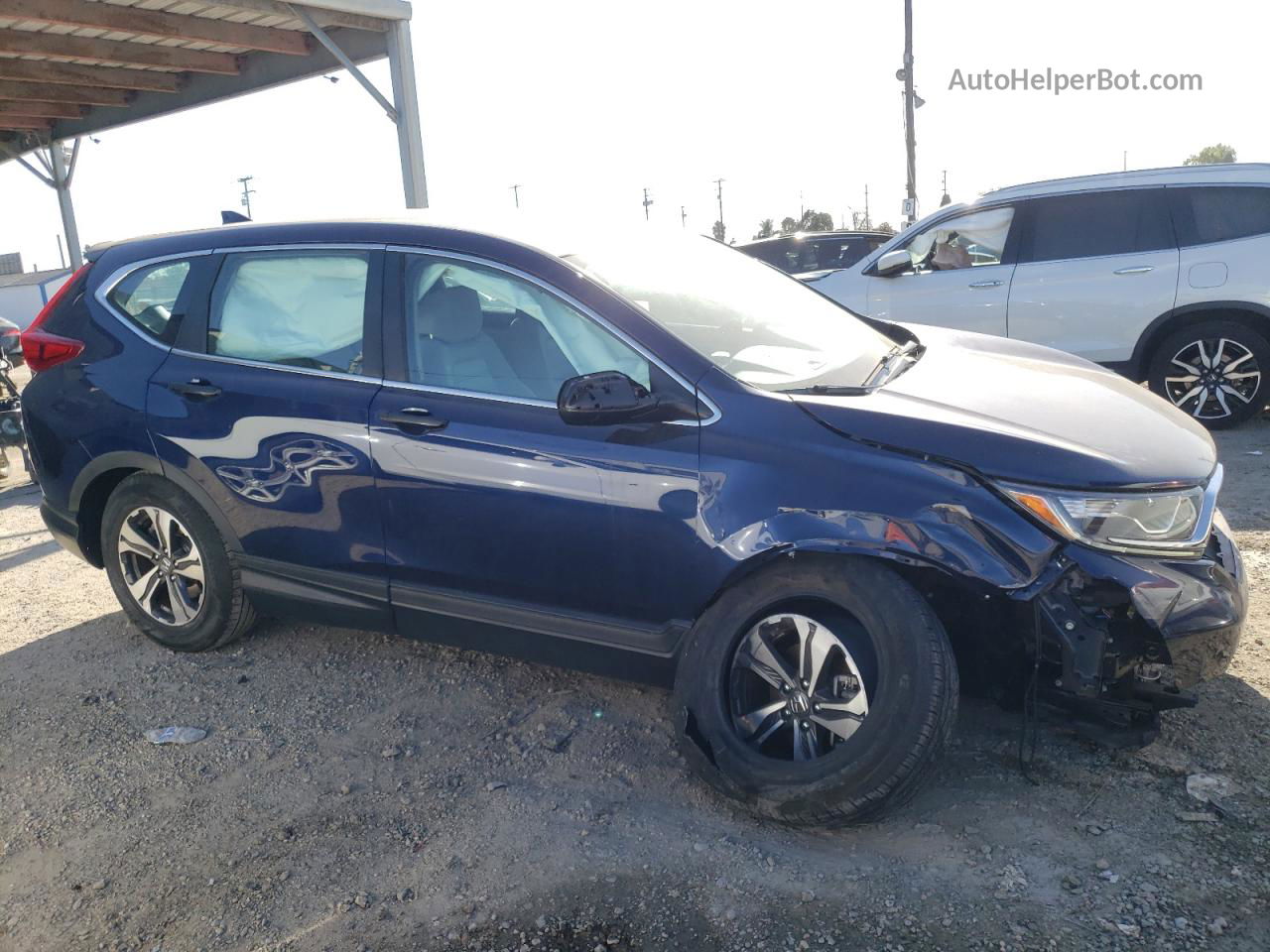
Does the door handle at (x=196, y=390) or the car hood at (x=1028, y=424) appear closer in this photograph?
the car hood at (x=1028, y=424)

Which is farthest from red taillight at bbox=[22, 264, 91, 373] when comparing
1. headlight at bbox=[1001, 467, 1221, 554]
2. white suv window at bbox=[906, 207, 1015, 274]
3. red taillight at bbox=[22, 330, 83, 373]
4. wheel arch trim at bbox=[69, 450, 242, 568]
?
white suv window at bbox=[906, 207, 1015, 274]

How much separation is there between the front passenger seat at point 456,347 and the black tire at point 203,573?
50.7 inches

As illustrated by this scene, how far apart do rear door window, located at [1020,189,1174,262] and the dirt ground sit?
407cm

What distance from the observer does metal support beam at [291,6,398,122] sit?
9.34 m

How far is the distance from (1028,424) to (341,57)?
27.7 feet

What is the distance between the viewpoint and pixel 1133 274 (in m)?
7.32

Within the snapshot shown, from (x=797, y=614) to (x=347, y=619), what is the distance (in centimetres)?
177

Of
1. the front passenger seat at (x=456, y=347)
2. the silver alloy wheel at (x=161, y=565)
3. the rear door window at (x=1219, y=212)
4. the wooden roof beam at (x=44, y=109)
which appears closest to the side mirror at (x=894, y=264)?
the rear door window at (x=1219, y=212)

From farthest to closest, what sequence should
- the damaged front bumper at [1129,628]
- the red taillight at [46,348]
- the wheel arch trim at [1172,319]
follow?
the wheel arch trim at [1172,319] < the red taillight at [46,348] < the damaged front bumper at [1129,628]

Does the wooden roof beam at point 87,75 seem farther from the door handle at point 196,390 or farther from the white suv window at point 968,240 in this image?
the white suv window at point 968,240

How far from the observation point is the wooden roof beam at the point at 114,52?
962 centimetres

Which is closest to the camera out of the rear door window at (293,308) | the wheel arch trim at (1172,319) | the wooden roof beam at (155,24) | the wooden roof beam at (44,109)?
Result: the rear door window at (293,308)

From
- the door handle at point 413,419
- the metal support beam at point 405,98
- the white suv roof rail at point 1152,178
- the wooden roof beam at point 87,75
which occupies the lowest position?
the door handle at point 413,419

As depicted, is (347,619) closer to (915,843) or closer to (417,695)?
(417,695)
